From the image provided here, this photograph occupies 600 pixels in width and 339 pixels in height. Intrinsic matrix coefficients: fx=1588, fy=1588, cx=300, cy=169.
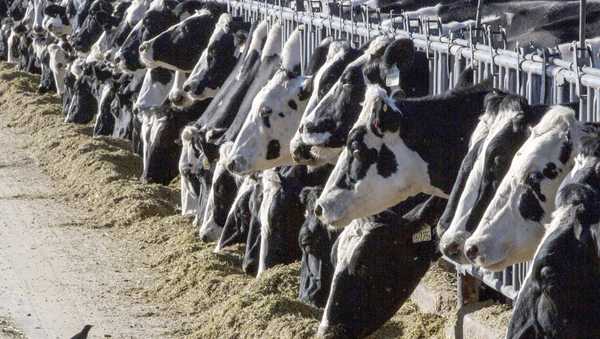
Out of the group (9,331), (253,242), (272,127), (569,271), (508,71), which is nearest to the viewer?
(569,271)

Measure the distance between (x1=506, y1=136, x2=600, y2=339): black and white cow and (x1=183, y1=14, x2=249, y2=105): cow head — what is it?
7.14 m

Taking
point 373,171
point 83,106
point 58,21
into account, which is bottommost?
point 83,106

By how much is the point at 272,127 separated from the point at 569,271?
441cm

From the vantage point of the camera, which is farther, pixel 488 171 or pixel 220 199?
pixel 220 199

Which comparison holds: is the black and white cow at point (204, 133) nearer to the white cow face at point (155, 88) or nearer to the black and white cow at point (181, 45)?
the black and white cow at point (181, 45)

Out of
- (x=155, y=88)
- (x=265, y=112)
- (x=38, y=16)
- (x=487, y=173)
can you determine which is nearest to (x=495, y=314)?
(x=487, y=173)

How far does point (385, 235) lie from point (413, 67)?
1438 mm

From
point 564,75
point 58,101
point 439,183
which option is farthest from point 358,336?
point 58,101

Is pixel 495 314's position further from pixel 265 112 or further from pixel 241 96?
pixel 241 96

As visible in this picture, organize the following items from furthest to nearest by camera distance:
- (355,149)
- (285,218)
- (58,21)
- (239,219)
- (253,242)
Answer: (58,21), (239,219), (253,242), (285,218), (355,149)

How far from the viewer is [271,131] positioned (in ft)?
31.9

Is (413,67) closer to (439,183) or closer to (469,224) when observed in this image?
(439,183)

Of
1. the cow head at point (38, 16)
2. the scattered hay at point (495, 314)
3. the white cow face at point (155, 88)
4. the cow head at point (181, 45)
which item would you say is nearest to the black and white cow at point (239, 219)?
the cow head at point (181, 45)

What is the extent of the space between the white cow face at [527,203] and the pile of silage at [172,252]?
2.28m
